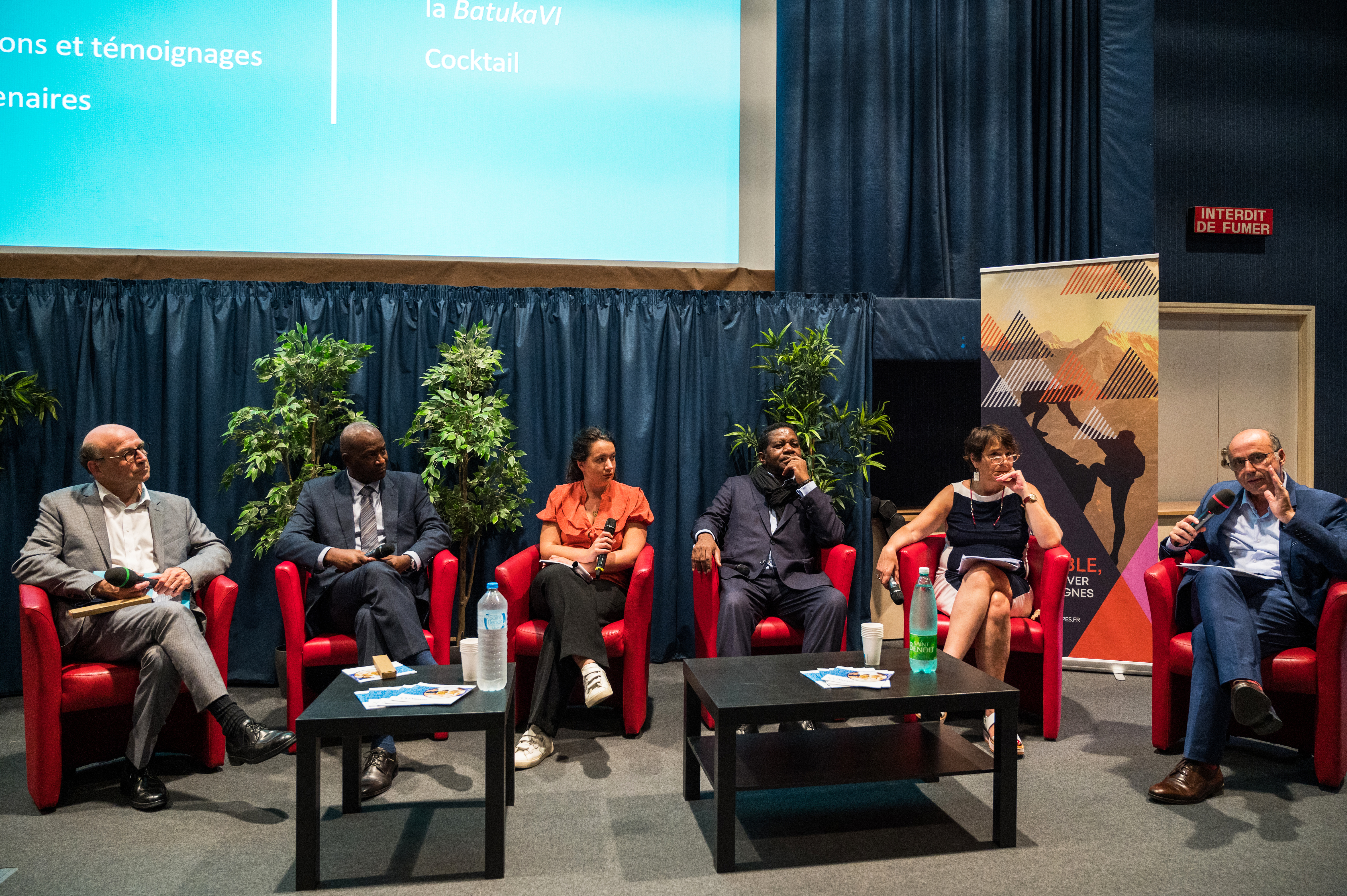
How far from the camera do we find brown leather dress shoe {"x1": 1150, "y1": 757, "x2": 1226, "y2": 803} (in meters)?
2.75

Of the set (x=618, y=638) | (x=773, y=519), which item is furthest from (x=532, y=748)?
(x=773, y=519)

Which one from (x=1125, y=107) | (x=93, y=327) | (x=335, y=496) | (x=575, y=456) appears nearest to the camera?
(x=335, y=496)

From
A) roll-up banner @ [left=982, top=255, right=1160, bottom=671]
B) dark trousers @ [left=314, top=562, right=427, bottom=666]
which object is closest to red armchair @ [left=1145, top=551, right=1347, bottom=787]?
roll-up banner @ [left=982, top=255, right=1160, bottom=671]

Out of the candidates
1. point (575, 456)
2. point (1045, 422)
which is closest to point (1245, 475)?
point (1045, 422)

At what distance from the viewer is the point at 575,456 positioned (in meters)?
3.95

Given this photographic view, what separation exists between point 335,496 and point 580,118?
241cm

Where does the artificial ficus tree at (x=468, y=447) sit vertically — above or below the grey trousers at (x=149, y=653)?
above

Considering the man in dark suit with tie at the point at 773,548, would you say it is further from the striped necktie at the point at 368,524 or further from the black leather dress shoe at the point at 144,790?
the black leather dress shoe at the point at 144,790

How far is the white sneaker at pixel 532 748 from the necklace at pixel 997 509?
1868 mm

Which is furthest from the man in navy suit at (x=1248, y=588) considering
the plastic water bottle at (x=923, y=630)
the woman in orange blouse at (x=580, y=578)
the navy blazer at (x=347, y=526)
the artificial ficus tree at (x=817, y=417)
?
the navy blazer at (x=347, y=526)

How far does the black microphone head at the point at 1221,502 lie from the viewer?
3.17 m

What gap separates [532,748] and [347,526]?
3.80 feet

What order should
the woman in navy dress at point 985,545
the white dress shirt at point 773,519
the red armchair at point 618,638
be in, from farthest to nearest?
1. the white dress shirt at point 773,519
2. the red armchair at point 618,638
3. the woman in navy dress at point 985,545

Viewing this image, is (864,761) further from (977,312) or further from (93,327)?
(93,327)
